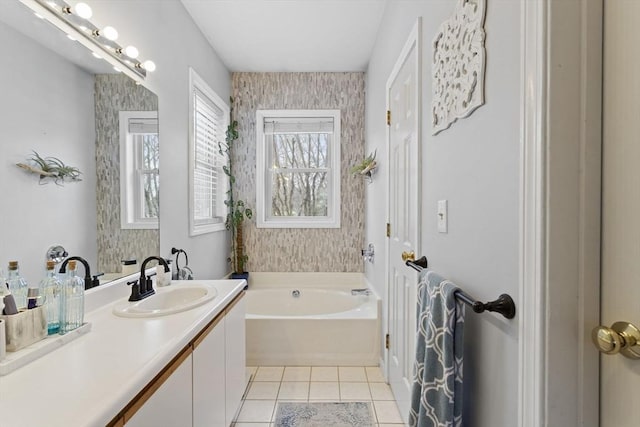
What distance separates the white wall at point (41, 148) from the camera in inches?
41.0

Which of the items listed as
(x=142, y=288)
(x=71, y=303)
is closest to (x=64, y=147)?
(x=71, y=303)

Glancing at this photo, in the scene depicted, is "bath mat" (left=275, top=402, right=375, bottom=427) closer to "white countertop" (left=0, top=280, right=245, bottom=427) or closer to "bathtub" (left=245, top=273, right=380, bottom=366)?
"bathtub" (left=245, top=273, right=380, bottom=366)

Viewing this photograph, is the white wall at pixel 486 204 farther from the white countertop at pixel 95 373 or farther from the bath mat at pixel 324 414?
the bath mat at pixel 324 414

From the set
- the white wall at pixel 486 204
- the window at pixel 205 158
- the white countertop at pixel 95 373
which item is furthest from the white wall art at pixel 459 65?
the window at pixel 205 158

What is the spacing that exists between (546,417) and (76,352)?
1252 millimetres

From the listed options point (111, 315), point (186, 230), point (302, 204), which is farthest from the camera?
point (302, 204)

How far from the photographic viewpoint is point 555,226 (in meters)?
0.67

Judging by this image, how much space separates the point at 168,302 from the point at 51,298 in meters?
0.66

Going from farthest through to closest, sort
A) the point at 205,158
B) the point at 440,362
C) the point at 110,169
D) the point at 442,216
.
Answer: the point at 205,158 < the point at 110,169 < the point at 442,216 < the point at 440,362

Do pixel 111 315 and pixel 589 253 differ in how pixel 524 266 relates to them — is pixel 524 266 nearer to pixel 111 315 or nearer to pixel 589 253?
pixel 589 253

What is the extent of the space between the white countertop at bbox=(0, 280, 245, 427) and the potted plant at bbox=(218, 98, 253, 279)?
2.07 m

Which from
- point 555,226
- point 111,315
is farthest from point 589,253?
point 111,315

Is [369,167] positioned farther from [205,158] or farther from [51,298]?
[51,298]

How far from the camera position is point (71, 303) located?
110 centimetres
